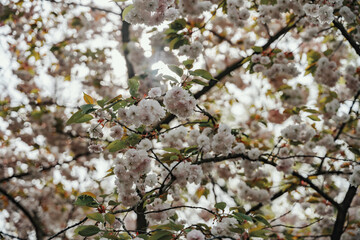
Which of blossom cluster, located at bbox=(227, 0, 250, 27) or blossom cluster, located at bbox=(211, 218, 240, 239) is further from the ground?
blossom cluster, located at bbox=(227, 0, 250, 27)

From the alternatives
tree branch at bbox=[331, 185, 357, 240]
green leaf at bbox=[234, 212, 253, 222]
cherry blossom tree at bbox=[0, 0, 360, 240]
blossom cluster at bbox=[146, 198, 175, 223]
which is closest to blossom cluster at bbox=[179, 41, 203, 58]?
cherry blossom tree at bbox=[0, 0, 360, 240]

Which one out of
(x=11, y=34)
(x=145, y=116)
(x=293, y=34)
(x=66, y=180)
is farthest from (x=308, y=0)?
(x=66, y=180)

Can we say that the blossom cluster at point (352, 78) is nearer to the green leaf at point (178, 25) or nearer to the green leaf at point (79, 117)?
the green leaf at point (178, 25)

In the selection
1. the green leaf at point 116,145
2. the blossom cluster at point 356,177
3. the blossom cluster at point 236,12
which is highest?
the blossom cluster at point 236,12

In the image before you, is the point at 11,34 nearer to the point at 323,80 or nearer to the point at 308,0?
the point at 308,0

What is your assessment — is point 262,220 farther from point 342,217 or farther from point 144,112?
point 342,217

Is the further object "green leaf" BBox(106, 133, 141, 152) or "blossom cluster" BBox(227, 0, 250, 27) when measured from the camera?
"blossom cluster" BBox(227, 0, 250, 27)

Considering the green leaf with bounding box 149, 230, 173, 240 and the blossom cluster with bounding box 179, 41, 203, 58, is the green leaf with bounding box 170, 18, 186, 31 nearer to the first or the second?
the blossom cluster with bounding box 179, 41, 203, 58

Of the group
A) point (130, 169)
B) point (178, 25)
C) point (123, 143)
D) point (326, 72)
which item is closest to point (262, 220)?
point (130, 169)

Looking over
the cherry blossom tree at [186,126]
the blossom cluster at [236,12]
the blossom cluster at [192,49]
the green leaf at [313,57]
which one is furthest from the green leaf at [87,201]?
the green leaf at [313,57]

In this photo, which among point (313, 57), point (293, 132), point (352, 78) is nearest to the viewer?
point (293, 132)

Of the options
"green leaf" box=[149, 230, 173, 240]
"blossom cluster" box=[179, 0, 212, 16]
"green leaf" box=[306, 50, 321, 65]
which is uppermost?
"blossom cluster" box=[179, 0, 212, 16]

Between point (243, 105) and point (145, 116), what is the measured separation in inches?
222

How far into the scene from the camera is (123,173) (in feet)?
6.84
